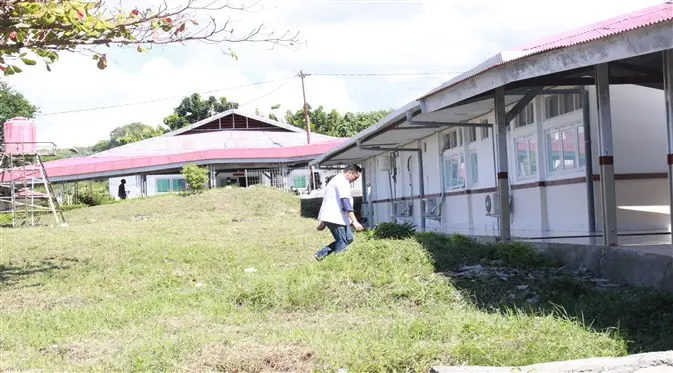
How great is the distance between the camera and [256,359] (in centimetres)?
562

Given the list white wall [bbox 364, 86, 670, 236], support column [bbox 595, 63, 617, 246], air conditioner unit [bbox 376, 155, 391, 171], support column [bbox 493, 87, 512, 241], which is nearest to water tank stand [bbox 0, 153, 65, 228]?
air conditioner unit [bbox 376, 155, 391, 171]

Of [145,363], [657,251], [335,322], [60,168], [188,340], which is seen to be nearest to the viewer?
[145,363]

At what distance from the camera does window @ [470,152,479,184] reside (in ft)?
55.6

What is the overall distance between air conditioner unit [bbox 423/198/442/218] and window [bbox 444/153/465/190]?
66 centimetres

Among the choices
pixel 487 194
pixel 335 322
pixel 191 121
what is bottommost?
pixel 335 322

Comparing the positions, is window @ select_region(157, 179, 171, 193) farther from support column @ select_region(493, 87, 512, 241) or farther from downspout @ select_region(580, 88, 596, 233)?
support column @ select_region(493, 87, 512, 241)

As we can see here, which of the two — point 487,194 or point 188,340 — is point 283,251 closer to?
point 487,194

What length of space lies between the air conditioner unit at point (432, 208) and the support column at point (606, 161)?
424 inches

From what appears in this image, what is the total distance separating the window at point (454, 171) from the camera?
711 inches

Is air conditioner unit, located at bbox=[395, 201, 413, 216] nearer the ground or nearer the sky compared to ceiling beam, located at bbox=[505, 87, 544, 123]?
nearer the ground

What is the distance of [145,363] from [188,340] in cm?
66

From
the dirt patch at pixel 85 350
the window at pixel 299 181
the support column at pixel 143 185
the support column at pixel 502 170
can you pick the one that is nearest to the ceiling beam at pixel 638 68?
the support column at pixel 502 170

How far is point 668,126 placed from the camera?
7664 mm

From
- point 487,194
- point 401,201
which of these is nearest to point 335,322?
point 487,194
